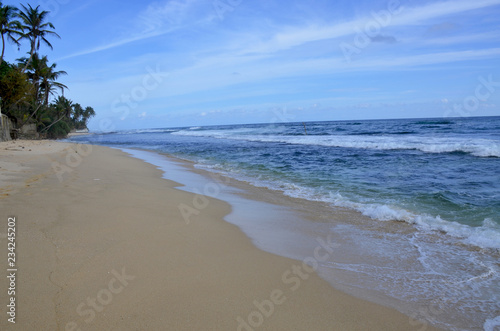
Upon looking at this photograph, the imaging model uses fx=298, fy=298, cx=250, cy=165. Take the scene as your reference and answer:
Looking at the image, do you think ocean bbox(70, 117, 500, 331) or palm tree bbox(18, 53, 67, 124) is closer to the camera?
ocean bbox(70, 117, 500, 331)

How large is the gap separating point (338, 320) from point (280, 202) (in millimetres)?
4618

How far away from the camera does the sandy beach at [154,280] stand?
2494mm

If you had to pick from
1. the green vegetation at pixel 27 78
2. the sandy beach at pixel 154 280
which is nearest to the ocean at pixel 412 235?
the sandy beach at pixel 154 280

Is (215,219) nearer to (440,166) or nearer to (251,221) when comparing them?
(251,221)

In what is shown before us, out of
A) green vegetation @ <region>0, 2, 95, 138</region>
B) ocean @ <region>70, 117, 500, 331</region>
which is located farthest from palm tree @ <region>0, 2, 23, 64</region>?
ocean @ <region>70, 117, 500, 331</region>

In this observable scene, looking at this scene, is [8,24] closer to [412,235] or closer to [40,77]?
[40,77]

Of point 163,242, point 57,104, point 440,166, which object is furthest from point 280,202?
point 57,104

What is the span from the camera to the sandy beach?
98.2 inches

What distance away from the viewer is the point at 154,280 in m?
3.04

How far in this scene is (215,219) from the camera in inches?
218

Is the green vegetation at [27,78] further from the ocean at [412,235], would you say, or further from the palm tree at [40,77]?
the ocean at [412,235]

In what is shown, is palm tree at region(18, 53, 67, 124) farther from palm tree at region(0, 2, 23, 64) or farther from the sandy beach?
the sandy beach

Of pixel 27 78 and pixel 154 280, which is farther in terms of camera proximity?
pixel 27 78

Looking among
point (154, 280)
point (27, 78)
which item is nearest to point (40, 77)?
point (27, 78)
